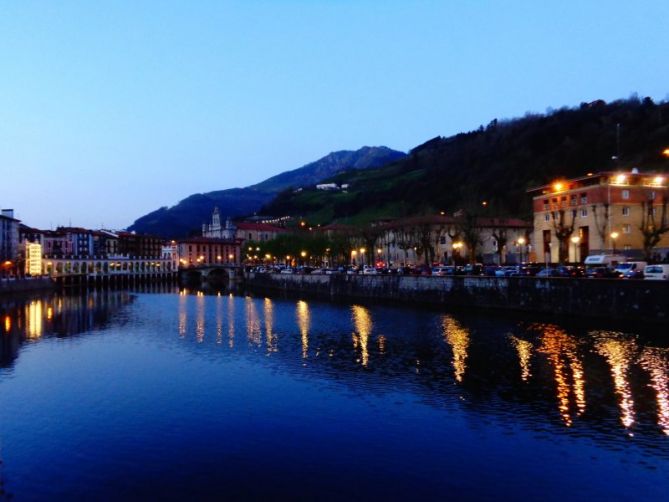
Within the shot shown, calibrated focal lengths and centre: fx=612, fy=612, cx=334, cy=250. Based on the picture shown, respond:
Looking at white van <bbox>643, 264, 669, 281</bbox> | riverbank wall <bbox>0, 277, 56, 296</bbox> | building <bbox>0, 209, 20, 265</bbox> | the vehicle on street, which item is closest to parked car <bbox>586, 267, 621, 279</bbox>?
the vehicle on street

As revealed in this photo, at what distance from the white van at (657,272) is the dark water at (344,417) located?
267 inches

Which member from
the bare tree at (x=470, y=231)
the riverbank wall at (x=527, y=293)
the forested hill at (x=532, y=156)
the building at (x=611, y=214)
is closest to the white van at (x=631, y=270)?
the riverbank wall at (x=527, y=293)

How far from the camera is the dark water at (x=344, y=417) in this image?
16.6 m

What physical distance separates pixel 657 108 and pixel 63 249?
559 ft

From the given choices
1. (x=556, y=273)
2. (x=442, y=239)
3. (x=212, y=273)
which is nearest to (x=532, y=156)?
(x=442, y=239)

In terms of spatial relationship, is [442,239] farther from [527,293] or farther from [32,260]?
[32,260]

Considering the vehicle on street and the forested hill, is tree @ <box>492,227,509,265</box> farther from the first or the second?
the vehicle on street

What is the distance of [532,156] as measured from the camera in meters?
159

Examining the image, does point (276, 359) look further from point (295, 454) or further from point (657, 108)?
point (657, 108)

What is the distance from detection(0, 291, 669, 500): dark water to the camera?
1662 centimetres

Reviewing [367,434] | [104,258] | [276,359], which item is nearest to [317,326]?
[276,359]

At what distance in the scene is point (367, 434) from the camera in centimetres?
2050

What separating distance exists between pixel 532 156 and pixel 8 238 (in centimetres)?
12915

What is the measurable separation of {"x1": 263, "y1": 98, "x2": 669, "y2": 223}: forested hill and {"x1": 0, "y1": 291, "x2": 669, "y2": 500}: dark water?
3201 inches
